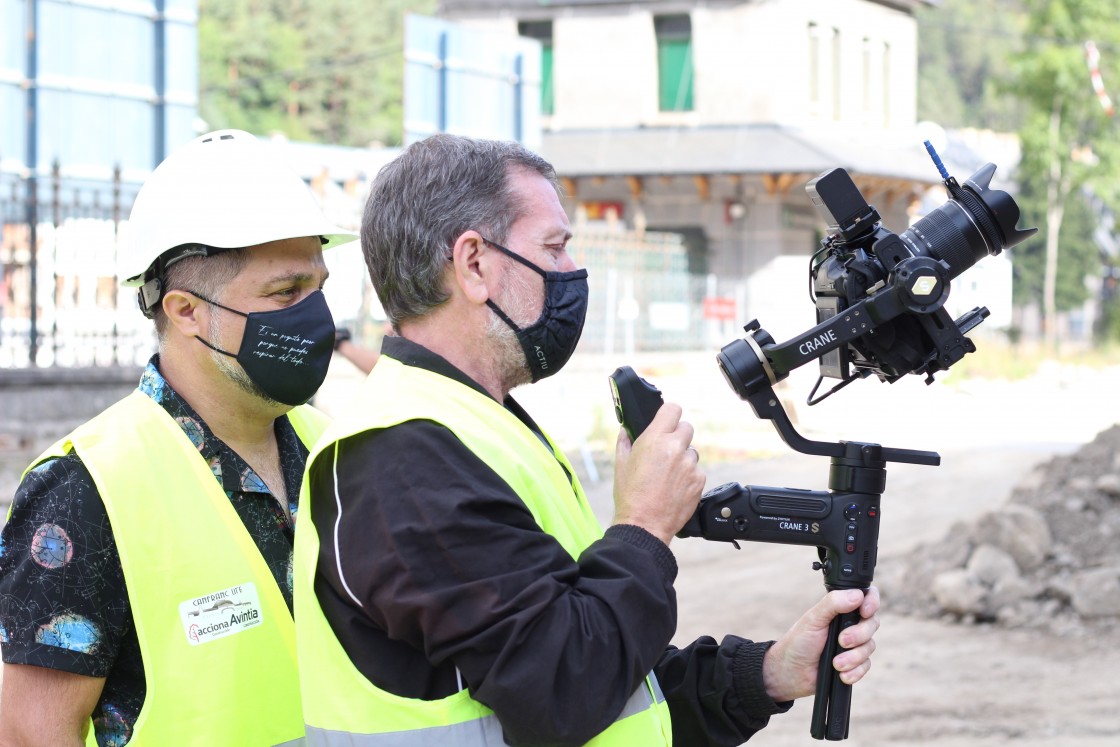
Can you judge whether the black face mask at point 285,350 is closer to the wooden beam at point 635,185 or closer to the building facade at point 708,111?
the building facade at point 708,111

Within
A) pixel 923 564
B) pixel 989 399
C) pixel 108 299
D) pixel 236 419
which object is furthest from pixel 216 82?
pixel 236 419

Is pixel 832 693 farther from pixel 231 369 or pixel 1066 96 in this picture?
pixel 1066 96

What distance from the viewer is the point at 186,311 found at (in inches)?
113

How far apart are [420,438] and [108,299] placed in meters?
11.1

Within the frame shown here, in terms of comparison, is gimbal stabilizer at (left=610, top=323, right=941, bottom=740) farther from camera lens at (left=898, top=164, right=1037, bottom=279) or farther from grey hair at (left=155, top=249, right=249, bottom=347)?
grey hair at (left=155, top=249, right=249, bottom=347)

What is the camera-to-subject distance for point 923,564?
9.98 metres

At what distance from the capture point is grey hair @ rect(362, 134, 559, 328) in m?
2.41

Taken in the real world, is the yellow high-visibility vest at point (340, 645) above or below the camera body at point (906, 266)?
below

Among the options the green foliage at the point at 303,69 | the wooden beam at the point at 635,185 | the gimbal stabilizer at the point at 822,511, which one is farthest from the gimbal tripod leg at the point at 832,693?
the green foliage at the point at 303,69

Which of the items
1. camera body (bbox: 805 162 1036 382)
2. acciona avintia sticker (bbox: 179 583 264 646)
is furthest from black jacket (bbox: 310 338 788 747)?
camera body (bbox: 805 162 1036 382)

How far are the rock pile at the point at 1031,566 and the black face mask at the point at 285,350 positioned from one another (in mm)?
7182

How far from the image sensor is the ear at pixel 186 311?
2848 millimetres

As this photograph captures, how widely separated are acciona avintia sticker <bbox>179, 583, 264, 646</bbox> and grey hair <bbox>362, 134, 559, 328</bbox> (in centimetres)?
65

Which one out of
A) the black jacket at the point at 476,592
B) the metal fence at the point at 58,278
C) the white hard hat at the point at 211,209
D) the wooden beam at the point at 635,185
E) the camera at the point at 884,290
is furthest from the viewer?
the wooden beam at the point at 635,185
